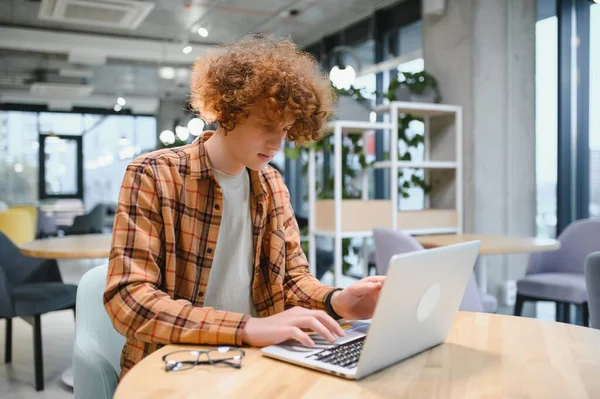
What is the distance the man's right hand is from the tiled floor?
237cm

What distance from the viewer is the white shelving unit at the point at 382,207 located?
4191 mm

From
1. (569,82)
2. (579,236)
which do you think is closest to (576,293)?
(579,236)

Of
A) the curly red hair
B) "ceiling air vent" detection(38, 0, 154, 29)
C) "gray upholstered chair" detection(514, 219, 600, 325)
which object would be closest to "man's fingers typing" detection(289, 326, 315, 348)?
the curly red hair

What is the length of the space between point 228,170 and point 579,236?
120 inches

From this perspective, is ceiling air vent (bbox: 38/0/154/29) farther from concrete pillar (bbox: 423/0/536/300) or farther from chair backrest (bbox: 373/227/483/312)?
chair backrest (bbox: 373/227/483/312)

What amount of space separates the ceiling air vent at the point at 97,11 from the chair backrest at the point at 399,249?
4.15 metres

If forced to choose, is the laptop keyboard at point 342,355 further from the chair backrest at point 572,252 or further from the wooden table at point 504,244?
the chair backrest at point 572,252

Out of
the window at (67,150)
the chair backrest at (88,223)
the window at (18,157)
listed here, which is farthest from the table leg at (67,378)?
the window at (18,157)

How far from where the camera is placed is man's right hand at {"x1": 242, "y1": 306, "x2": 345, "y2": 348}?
1104mm

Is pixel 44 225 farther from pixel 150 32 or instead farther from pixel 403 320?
pixel 403 320

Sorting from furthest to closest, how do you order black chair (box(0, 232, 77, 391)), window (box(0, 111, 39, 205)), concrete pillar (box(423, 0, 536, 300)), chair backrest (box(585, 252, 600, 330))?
window (box(0, 111, 39, 205)), concrete pillar (box(423, 0, 536, 300)), black chair (box(0, 232, 77, 391)), chair backrest (box(585, 252, 600, 330))

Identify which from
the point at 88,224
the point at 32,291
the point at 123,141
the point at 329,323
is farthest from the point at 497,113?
the point at 123,141

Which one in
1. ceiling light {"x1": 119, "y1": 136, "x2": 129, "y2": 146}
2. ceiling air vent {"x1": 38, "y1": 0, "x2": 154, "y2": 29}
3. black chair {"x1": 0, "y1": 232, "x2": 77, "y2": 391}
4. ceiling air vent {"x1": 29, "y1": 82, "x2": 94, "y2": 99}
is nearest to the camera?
black chair {"x1": 0, "y1": 232, "x2": 77, "y2": 391}

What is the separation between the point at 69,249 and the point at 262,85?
2235 mm
